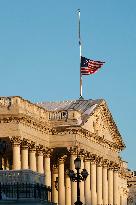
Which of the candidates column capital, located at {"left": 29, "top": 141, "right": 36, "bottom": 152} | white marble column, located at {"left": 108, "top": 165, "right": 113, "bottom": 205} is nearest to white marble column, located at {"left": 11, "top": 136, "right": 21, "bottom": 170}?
column capital, located at {"left": 29, "top": 141, "right": 36, "bottom": 152}

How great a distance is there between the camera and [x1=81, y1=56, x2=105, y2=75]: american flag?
119 m

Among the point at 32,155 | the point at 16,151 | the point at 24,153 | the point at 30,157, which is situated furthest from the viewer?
the point at 32,155

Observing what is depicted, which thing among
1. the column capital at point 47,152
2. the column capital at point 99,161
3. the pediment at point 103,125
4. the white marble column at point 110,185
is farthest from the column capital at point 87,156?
the white marble column at point 110,185

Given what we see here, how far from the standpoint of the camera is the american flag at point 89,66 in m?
119

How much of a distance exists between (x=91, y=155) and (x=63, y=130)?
6.97m

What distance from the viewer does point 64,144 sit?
109 metres

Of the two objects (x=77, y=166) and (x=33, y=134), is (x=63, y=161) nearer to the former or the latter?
(x=33, y=134)

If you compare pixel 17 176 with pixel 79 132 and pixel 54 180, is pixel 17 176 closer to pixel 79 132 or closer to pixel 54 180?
pixel 79 132

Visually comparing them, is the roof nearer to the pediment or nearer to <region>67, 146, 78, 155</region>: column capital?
the pediment

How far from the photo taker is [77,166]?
192 feet

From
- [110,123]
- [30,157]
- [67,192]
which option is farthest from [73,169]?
[110,123]

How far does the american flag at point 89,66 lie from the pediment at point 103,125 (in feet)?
13.3

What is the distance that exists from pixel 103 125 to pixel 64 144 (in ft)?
46.7

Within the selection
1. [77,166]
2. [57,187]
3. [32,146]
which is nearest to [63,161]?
[57,187]
